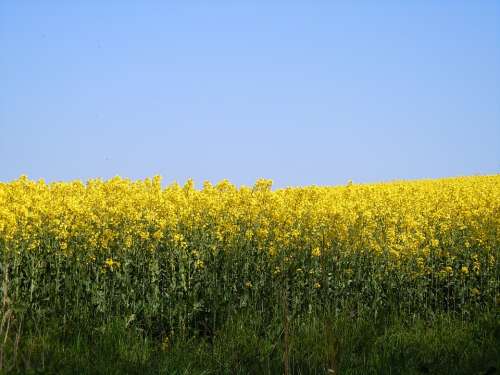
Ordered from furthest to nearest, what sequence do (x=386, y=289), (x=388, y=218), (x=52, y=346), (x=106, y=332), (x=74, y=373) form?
(x=388, y=218) → (x=386, y=289) → (x=106, y=332) → (x=52, y=346) → (x=74, y=373)

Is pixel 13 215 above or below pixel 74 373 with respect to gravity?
above

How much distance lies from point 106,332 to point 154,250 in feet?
4.83

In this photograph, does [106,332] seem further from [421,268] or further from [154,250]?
[421,268]

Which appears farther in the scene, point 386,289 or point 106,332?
point 386,289

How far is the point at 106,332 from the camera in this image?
23.7ft

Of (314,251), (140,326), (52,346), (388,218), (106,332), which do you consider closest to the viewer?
(52,346)

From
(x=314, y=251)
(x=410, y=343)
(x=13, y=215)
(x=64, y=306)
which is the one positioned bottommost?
(x=410, y=343)

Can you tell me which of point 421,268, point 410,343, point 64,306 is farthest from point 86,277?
point 421,268

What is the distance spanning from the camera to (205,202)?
31.2 ft

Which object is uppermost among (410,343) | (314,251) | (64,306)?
→ (314,251)

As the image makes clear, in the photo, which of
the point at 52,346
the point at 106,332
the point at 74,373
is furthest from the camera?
the point at 106,332

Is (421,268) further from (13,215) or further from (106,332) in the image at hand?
(13,215)

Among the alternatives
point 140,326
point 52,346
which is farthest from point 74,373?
point 140,326

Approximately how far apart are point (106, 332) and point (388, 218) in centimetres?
585
